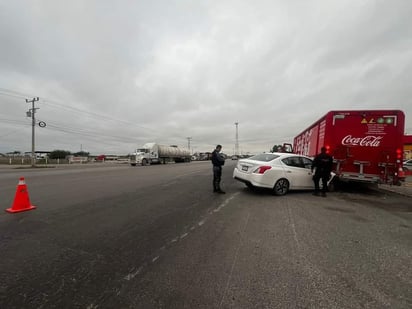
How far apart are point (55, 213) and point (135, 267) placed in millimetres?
3810

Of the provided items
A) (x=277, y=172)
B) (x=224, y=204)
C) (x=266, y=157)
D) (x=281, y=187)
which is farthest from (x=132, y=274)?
(x=266, y=157)

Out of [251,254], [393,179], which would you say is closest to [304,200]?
[393,179]

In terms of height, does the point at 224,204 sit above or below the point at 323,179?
below

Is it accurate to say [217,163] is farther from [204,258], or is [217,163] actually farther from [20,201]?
[20,201]

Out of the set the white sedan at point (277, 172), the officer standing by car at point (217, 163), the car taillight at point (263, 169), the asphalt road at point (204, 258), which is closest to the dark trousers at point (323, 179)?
the white sedan at point (277, 172)

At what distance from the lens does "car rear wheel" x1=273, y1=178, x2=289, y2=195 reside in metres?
7.80

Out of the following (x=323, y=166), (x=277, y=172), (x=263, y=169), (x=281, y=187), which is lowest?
(x=281, y=187)

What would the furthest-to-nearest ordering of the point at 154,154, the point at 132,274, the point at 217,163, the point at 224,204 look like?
the point at 154,154, the point at 217,163, the point at 224,204, the point at 132,274

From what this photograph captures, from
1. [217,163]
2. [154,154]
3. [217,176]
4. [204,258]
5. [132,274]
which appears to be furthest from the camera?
[154,154]

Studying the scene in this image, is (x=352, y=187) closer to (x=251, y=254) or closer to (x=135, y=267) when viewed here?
(x=251, y=254)

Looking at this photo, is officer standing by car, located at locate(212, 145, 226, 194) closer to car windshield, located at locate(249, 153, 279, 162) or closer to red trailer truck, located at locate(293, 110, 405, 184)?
car windshield, located at locate(249, 153, 279, 162)

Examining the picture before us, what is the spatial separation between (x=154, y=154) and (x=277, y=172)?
1268 inches

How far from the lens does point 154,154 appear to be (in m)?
37.8

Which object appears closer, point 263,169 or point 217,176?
point 263,169
